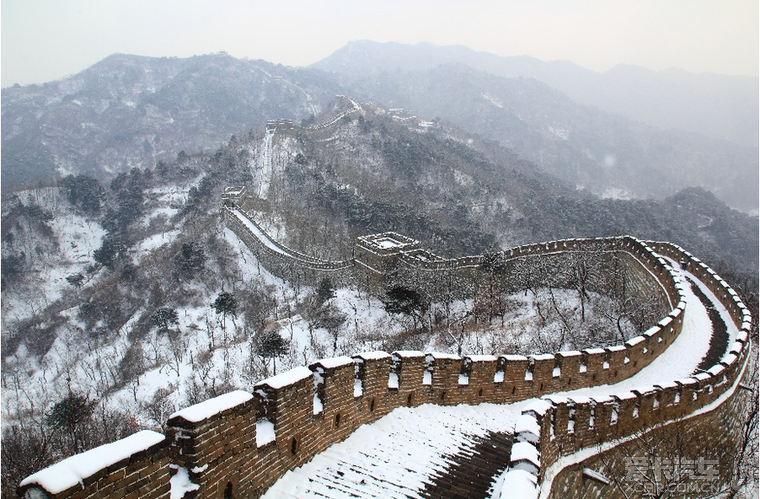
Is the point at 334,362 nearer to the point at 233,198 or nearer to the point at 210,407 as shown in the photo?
the point at 210,407

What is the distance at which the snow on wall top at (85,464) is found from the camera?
233 centimetres

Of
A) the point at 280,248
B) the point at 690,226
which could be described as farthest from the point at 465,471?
the point at 690,226

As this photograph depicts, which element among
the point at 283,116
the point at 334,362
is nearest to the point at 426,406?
the point at 334,362

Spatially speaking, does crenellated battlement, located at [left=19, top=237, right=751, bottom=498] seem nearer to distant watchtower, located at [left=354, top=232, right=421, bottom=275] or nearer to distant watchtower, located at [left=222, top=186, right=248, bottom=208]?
distant watchtower, located at [left=354, top=232, right=421, bottom=275]

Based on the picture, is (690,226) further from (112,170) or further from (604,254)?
(112,170)

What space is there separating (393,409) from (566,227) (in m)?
54.2

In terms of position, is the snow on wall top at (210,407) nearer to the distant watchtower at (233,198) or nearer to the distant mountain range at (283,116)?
the distant watchtower at (233,198)

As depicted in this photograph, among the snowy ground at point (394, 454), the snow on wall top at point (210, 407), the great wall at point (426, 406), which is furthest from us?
the snowy ground at point (394, 454)

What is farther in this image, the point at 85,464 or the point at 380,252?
the point at 380,252

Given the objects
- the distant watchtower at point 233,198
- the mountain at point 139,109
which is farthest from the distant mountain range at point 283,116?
the distant watchtower at point 233,198

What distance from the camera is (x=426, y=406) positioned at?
7.28 m

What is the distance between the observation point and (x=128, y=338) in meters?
29.2

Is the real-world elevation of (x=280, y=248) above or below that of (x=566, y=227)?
above

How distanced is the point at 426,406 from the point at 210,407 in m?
4.44
